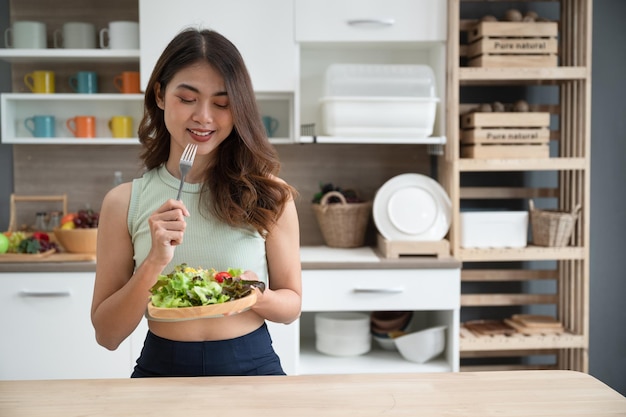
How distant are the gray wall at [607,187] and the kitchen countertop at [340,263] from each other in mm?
701

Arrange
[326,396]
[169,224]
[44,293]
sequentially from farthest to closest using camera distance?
[44,293], [169,224], [326,396]

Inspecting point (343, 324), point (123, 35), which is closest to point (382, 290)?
point (343, 324)

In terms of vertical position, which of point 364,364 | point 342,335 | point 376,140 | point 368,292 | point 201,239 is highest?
point 376,140

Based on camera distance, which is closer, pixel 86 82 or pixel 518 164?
pixel 518 164

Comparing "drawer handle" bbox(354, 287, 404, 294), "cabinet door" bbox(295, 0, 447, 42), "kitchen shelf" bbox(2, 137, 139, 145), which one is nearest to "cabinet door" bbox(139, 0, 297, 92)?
"cabinet door" bbox(295, 0, 447, 42)

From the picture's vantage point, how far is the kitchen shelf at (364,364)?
2975mm

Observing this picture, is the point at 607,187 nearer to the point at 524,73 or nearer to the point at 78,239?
the point at 524,73

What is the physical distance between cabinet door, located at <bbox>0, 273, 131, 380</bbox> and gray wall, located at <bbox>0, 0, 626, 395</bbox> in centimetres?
72

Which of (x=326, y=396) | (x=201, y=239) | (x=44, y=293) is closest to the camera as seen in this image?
(x=326, y=396)

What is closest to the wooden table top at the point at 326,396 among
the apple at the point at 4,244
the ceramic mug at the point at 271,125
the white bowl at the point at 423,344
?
the white bowl at the point at 423,344

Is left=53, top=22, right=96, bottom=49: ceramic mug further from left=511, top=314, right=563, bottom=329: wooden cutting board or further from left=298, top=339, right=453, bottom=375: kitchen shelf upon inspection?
left=511, top=314, right=563, bottom=329: wooden cutting board

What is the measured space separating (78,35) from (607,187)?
2.58 metres

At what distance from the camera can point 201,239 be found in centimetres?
165

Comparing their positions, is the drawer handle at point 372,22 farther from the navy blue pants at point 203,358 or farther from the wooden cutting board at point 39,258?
the navy blue pants at point 203,358
